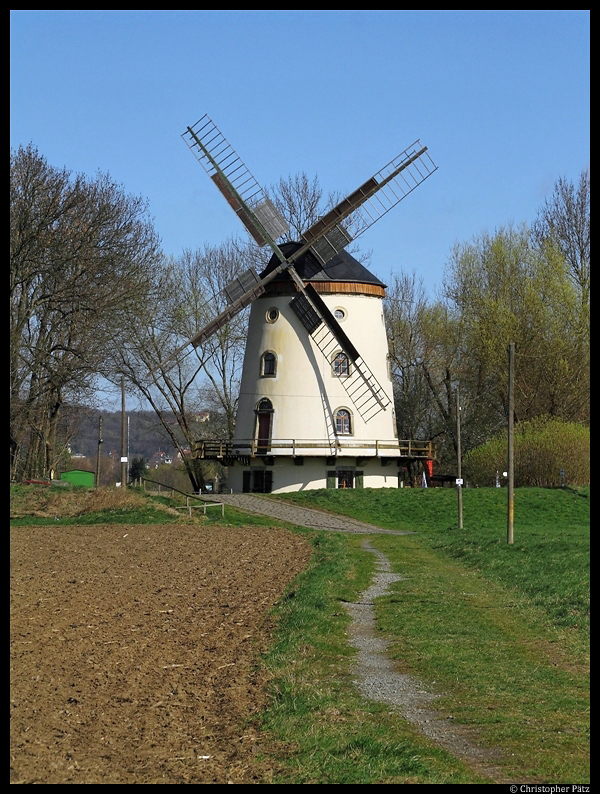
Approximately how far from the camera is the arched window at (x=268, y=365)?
46.4 m

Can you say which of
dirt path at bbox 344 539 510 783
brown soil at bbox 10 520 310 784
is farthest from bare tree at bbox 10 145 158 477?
dirt path at bbox 344 539 510 783

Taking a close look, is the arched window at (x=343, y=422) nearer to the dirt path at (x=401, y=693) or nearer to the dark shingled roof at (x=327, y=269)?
the dark shingled roof at (x=327, y=269)

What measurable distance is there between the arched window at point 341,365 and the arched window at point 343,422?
1.54 m

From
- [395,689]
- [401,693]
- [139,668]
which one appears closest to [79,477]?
[139,668]

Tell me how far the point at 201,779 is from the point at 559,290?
4968 cm

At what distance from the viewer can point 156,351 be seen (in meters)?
56.9

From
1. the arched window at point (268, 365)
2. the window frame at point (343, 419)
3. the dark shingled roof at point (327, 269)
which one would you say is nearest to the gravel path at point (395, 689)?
the window frame at point (343, 419)

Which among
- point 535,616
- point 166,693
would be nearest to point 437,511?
point 535,616

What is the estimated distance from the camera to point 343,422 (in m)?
46.1

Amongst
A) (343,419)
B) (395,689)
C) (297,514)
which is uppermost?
(343,419)

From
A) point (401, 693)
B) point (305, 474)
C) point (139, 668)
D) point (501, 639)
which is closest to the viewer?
point (401, 693)

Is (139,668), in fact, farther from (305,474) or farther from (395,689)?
(305,474)

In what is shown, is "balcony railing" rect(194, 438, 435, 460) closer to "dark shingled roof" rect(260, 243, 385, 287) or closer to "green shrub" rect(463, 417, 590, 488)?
"green shrub" rect(463, 417, 590, 488)

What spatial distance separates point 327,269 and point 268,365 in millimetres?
4855
